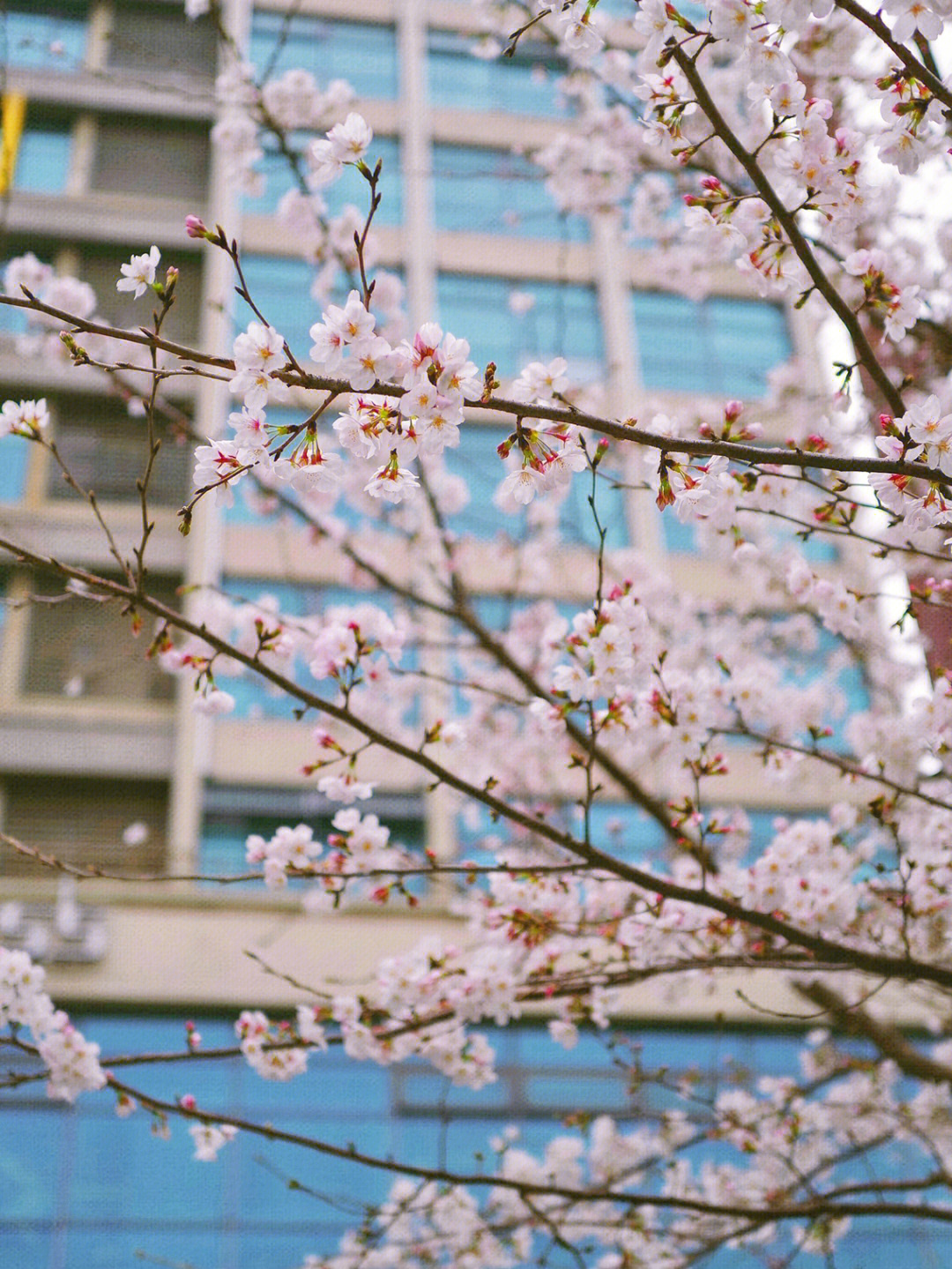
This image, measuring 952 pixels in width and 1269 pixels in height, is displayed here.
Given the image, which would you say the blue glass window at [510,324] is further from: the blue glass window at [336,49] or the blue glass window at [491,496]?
the blue glass window at [336,49]

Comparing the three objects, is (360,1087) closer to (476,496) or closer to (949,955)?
(949,955)

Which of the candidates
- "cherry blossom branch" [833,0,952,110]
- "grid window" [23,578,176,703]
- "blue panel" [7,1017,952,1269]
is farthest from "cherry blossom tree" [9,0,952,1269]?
"grid window" [23,578,176,703]

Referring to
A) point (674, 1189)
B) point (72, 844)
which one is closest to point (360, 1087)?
point (72, 844)

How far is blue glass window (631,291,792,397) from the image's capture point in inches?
697

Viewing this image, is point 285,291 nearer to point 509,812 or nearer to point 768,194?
point 509,812

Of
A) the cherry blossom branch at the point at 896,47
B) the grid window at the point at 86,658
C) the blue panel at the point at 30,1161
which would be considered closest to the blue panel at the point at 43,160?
the grid window at the point at 86,658

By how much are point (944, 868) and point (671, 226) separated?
4.50 metres

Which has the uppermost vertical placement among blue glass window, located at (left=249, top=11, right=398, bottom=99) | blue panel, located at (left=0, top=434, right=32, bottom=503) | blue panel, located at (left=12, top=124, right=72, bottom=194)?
blue glass window, located at (left=249, top=11, right=398, bottom=99)

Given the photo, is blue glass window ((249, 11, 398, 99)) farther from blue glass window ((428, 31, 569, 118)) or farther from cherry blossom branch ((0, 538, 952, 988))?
cherry blossom branch ((0, 538, 952, 988))

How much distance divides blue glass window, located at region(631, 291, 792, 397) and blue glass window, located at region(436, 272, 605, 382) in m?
0.84

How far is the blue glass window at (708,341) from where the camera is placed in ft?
58.1

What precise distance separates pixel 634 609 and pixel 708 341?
15907 mm

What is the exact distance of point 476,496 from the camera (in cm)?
1588

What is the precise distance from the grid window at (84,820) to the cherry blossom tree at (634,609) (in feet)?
20.7
